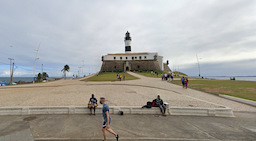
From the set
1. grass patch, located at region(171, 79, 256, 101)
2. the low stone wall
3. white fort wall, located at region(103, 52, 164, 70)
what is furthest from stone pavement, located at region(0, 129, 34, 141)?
white fort wall, located at region(103, 52, 164, 70)

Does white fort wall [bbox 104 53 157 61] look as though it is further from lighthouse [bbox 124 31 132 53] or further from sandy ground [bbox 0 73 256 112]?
sandy ground [bbox 0 73 256 112]

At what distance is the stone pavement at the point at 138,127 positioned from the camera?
180 inches

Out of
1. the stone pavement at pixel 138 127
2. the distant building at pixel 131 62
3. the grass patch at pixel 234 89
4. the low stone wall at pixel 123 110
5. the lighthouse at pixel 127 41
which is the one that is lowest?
the stone pavement at pixel 138 127

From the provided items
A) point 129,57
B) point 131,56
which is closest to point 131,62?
point 129,57

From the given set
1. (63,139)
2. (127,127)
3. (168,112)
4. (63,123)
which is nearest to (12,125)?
(63,123)

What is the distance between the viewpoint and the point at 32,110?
22.9 feet

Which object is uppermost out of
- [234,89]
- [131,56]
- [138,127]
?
[131,56]

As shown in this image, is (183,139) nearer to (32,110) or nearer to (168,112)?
(168,112)

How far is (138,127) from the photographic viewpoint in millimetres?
5367

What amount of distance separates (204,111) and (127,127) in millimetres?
5071

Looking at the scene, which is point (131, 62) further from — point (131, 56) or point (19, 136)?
point (19, 136)

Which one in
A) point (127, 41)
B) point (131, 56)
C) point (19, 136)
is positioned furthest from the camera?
point (127, 41)

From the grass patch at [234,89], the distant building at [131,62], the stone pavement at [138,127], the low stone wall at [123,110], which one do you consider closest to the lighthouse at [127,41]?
the distant building at [131,62]

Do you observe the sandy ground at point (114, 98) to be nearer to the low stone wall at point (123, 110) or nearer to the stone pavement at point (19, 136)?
the low stone wall at point (123, 110)
